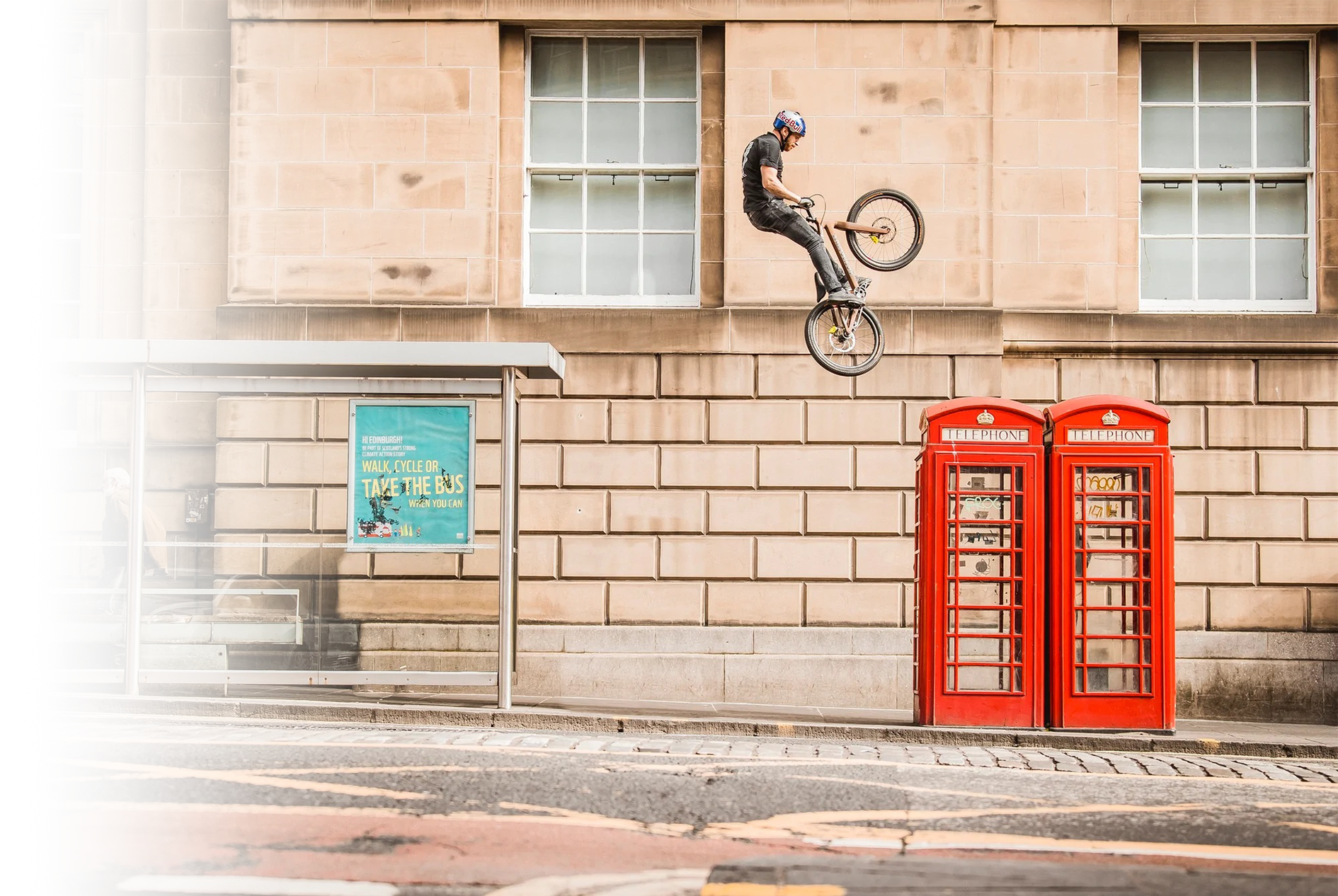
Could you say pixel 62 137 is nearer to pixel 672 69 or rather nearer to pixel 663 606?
pixel 672 69

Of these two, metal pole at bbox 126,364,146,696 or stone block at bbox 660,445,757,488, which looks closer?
metal pole at bbox 126,364,146,696

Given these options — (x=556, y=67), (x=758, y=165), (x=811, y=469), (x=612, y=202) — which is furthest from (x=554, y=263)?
(x=811, y=469)

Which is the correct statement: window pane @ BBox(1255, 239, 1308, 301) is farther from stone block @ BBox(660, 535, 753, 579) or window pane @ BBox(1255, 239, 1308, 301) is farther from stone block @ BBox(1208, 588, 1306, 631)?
stone block @ BBox(660, 535, 753, 579)

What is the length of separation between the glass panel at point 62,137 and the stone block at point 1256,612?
12133mm

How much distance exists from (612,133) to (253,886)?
9850 millimetres

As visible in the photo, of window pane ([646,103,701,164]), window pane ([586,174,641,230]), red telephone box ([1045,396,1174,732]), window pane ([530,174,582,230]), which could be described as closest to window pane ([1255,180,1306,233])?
red telephone box ([1045,396,1174,732])

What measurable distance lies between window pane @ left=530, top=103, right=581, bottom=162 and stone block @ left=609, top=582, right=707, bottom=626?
4.38m

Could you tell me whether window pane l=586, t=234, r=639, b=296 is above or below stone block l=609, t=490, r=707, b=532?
above

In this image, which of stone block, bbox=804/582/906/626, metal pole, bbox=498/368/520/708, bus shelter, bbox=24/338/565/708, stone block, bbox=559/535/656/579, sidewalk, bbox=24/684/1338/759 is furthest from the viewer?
stone block, bbox=559/535/656/579

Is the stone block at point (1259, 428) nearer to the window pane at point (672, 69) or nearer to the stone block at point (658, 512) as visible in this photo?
the stone block at point (658, 512)

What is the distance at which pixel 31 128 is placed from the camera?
14086 mm

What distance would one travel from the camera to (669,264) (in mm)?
13703

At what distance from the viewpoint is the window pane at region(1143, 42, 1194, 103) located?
1386 cm

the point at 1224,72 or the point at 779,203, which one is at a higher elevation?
the point at 1224,72
